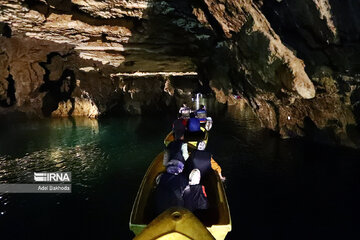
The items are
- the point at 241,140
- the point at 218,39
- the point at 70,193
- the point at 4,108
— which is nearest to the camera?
the point at 70,193

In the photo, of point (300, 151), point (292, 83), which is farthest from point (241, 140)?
point (292, 83)

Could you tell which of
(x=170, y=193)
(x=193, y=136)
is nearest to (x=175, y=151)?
(x=170, y=193)

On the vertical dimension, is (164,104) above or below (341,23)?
below

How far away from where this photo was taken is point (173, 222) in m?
3.57

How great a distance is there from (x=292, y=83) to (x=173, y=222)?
39.4 feet

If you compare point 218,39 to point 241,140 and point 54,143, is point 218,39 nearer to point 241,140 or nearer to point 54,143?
point 241,140

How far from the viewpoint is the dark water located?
275 inches

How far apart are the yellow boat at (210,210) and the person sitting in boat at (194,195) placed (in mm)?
356

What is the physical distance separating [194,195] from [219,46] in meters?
16.0

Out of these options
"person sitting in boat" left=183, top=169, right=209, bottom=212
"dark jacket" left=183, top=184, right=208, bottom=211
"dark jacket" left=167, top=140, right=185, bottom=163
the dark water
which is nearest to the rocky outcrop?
the dark water

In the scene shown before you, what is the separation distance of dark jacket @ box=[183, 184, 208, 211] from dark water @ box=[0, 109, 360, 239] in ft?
7.12

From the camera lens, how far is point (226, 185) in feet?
30.6

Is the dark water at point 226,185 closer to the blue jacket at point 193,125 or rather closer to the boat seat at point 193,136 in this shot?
the boat seat at point 193,136

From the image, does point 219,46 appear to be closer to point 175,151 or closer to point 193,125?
point 193,125
